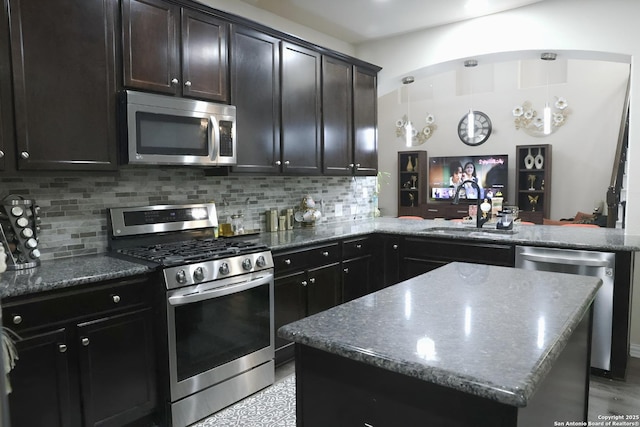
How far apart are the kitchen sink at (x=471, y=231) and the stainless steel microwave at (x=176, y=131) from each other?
6.22 ft

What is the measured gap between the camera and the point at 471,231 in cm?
380

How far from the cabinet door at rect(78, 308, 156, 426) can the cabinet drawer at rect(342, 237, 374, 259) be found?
1.74 metres

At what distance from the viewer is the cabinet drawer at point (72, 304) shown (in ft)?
6.04

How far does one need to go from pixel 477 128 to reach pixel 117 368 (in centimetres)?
882

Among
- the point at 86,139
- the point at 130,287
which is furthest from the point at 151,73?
the point at 130,287

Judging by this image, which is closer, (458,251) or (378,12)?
(458,251)

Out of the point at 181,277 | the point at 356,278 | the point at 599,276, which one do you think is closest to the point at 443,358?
the point at 181,277

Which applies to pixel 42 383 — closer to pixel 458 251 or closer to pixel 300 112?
pixel 300 112

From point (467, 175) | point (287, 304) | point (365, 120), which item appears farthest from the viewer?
point (467, 175)

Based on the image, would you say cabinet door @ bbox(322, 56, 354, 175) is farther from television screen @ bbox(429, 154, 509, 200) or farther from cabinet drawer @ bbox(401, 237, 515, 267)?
television screen @ bbox(429, 154, 509, 200)

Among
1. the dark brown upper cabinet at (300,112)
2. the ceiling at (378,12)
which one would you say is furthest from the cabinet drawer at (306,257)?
the ceiling at (378,12)

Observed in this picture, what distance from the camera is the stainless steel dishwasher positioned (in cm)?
294

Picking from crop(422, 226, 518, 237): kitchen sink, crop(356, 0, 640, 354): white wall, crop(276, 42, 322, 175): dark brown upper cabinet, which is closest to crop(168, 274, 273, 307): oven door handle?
crop(276, 42, 322, 175): dark brown upper cabinet

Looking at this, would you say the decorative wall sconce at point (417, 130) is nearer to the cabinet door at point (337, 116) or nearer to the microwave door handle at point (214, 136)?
the cabinet door at point (337, 116)
